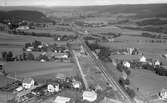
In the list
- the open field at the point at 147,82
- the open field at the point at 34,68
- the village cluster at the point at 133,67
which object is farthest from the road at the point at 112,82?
the open field at the point at 34,68

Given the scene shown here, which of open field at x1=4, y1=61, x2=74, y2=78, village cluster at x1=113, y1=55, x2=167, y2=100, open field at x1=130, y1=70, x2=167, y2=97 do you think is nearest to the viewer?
open field at x1=130, y1=70, x2=167, y2=97

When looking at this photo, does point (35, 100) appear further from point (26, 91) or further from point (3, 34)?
point (3, 34)

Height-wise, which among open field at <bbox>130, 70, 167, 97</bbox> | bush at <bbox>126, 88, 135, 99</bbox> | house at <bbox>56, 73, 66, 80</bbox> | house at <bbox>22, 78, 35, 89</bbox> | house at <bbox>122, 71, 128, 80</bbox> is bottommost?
open field at <bbox>130, 70, 167, 97</bbox>

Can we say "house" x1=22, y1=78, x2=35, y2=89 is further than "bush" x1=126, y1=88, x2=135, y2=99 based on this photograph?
Yes

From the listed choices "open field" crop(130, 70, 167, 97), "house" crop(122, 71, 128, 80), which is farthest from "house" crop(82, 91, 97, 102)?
"house" crop(122, 71, 128, 80)

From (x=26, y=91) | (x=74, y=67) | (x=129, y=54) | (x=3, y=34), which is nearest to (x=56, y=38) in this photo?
(x=3, y=34)

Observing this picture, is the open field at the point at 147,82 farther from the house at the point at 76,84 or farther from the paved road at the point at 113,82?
the house at the point at 76,84

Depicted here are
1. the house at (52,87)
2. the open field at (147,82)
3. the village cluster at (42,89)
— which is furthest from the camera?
the open field at (147,82)

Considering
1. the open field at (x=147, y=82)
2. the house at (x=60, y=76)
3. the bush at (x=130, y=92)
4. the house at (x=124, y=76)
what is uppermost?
the house at (x=60, y=76)

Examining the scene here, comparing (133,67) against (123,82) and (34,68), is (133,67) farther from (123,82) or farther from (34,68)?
(34,68)

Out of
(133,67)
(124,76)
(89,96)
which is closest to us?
(89,96)

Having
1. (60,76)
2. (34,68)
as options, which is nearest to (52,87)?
(60,76)

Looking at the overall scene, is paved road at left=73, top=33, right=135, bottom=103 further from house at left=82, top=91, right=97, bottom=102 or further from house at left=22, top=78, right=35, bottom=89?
house at left=22, top=78, right=35, bottom=89
